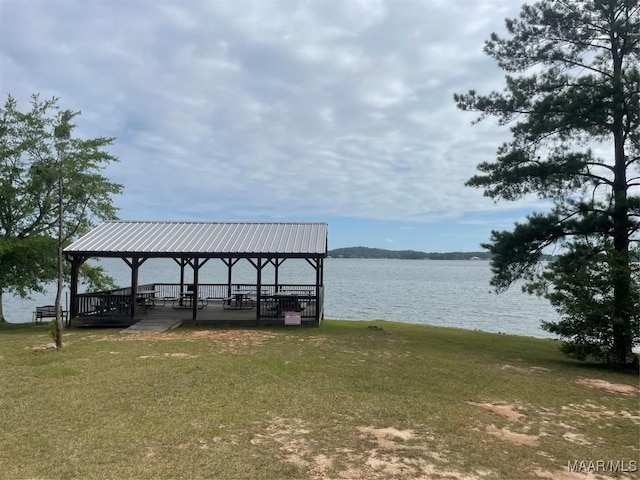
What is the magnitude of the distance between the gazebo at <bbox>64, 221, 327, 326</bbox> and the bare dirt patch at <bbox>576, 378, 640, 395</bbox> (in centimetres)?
790

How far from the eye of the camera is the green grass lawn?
13.8 feet

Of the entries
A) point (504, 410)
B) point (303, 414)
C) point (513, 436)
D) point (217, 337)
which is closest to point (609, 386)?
point (504, 410)

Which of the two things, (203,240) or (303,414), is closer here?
(303,414)

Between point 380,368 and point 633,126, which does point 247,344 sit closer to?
point 380,368

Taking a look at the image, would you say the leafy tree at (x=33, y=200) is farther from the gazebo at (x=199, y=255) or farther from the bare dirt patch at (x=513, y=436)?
the bare dirt patch at (x=513, y=436)

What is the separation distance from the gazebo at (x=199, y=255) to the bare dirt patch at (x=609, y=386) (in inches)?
311

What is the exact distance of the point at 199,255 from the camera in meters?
14.2

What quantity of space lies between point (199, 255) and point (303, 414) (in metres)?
9.50

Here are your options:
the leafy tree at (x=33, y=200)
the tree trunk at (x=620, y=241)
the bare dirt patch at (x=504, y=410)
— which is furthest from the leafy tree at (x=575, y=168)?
the leafy tree at (x=33, y=200)

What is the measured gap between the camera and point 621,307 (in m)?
9.66

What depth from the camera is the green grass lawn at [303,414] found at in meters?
4.21

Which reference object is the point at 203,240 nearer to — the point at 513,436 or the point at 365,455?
the point at 365,455

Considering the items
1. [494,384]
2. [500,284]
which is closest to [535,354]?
[500,284]

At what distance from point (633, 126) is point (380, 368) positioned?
872 centimetres
